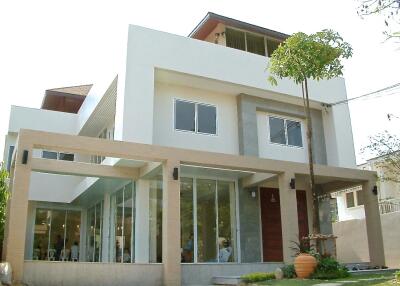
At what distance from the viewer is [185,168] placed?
46.4 feet

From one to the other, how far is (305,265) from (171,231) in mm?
3321

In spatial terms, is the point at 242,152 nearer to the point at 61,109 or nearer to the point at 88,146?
the point at 88,146

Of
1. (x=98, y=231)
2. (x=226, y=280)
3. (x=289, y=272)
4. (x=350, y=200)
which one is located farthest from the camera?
(x=350, y=200)

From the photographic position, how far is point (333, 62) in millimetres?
12836

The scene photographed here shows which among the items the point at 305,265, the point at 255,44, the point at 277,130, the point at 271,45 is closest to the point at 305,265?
the point at 305,265

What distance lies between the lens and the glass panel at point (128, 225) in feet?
48.7

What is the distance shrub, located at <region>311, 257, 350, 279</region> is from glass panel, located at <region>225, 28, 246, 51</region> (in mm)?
10501

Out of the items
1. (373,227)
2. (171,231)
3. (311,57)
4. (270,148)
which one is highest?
(311,57)

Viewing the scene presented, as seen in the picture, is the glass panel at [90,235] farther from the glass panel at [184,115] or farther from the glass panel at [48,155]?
the glass panel at [184,115]

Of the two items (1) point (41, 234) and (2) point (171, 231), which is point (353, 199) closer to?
(1) point (41, 234)

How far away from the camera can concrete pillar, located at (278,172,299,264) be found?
44.6ft

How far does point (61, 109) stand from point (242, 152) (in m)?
11.8

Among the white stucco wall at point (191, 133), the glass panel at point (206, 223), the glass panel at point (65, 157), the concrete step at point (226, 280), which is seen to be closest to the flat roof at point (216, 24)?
the white stucco wall at point (191, 133)

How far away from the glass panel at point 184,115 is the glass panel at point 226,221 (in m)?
2.19
